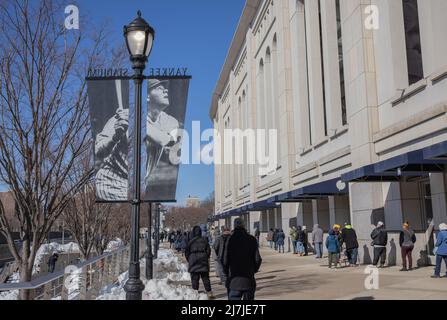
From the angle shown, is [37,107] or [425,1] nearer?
[37,107]

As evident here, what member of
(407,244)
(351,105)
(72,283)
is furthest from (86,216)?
(407,244)

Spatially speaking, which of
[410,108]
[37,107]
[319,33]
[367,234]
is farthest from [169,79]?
[319,33]

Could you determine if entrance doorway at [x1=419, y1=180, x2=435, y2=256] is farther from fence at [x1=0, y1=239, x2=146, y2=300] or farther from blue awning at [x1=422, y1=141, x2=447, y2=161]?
fence at [x1=0, y1=239, x2=146, y2=300]

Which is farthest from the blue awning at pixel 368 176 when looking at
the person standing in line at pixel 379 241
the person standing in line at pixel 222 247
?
the person standing in line at pixel 222 247

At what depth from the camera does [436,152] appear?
11773mm

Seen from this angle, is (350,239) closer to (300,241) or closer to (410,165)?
(410,165)

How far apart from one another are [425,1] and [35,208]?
529 inches

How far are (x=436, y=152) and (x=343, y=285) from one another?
13.6 ft

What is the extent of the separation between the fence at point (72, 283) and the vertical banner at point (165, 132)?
2.07 meters

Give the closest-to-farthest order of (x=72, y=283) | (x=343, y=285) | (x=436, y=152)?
(x=72, y=283)
(x=436, y=152)
(x=343, y=285)

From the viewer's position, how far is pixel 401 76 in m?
Answer: 16.4

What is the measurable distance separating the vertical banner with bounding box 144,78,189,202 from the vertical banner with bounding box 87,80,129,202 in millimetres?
402
